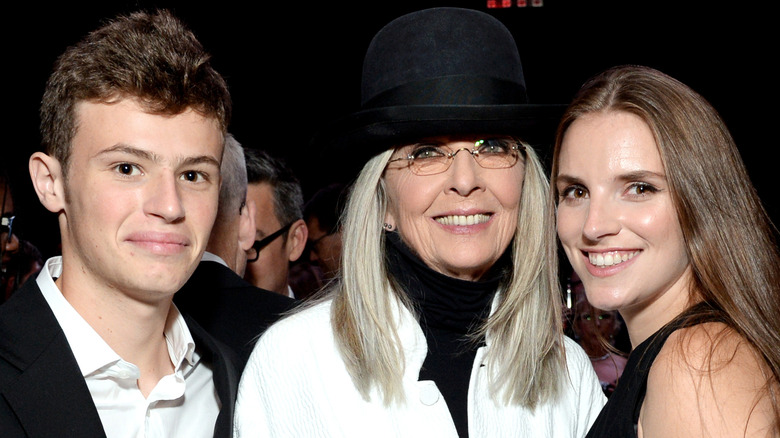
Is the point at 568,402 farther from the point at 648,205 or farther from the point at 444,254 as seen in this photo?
the point at 648,205

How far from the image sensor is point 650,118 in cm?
200

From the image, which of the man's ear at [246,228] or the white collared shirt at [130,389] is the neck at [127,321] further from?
the man's ear at [246,228]

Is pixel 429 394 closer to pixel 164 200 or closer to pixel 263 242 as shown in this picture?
pixel 164 200

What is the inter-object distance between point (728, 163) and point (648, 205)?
208 millimetres

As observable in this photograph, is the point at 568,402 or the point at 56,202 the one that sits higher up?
the point at 56,202

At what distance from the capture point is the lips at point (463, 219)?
2.37 meters

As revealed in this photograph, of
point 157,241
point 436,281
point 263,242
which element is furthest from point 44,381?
point 263,242

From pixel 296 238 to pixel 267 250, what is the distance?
6.8 inches

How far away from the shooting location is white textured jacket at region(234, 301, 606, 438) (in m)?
2.24

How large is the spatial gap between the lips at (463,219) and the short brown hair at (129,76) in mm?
676

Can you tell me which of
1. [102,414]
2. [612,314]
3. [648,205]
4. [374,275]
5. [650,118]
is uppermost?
[650,118]

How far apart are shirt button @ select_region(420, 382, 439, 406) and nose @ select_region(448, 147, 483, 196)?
0.53 metres

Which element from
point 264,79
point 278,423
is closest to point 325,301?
point 278,423

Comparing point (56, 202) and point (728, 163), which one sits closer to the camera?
point (728, 163)
